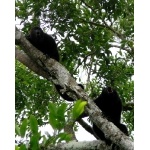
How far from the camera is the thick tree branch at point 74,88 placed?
2820 mm

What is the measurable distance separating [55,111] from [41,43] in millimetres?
2739

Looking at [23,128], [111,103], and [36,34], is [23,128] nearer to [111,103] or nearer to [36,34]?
[111,103]

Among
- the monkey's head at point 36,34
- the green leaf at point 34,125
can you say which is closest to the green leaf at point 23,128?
the green leaf at point 34,125

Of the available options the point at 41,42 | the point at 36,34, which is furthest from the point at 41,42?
the point at 36,34

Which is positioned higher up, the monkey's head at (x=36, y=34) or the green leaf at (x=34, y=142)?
the monkey's head at (x=36, y=34)

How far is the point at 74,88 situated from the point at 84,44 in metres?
1.36

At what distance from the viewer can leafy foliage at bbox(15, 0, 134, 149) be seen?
4.46 meters

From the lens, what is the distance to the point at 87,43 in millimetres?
4582

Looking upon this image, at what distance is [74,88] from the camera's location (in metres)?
3.31

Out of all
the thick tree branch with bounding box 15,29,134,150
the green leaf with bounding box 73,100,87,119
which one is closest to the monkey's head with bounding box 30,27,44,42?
the thick tree branch with bounding box 15,29,134,150

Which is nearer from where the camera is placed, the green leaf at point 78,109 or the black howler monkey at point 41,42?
the green leaf at point 78,109

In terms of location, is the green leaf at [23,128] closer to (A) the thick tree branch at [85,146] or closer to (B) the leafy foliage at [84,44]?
(A) the thick tree branch at [85,146]

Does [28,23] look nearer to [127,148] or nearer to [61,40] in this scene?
[61,40]

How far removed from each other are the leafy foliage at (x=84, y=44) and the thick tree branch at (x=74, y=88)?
2.70 ft
